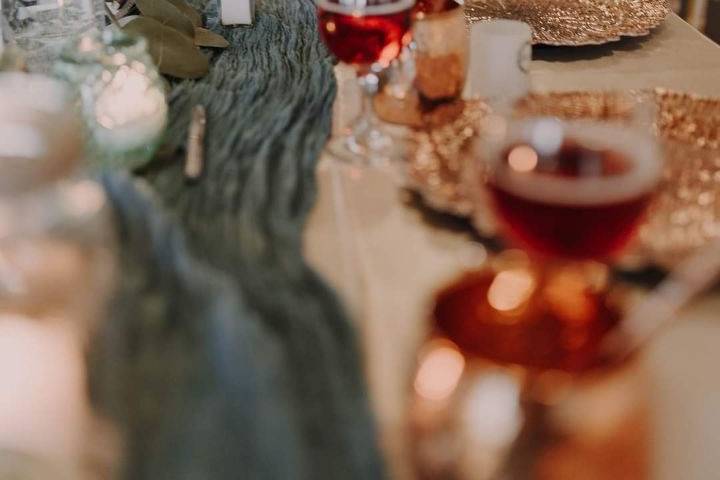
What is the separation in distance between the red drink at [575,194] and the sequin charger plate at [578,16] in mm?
590

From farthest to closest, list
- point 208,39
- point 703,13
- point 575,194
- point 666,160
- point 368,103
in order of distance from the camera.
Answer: point 703,13 < point 208,39 < point 368,103 < point 666,160 < point 575,194

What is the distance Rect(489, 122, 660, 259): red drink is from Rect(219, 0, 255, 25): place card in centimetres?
77

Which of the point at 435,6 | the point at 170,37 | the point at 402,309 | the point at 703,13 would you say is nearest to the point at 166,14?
the point at 170,37

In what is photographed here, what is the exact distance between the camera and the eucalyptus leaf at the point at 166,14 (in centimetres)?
105

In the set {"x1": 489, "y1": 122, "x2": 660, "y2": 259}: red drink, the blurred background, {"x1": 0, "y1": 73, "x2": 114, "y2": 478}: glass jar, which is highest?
{"x1": 489, "y1": 122, "x2": 660, "y2": 259}: red drink

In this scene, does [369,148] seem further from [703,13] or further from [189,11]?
[703,13]

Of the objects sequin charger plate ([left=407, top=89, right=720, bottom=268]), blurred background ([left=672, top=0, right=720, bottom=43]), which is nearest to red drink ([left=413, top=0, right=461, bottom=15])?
sequin charger plate ([left=407, top=89, right=720, bottom=268])

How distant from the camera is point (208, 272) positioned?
58 centimetres

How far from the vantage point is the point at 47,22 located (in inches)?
42.0

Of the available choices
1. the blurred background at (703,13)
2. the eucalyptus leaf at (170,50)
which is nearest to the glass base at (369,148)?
the eucalyptus leaf at (170,50)

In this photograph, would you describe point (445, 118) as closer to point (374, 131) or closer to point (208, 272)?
point (374, 131)

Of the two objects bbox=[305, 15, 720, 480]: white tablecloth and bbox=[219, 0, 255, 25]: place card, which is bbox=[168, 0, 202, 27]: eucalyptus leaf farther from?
bbox=[305, 15, 720, 480]: white tablecloth

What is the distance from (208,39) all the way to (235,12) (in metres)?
0.14

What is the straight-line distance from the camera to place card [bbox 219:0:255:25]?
1233 mm
